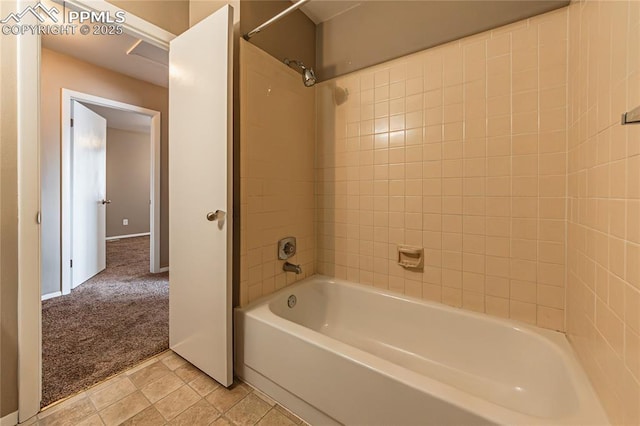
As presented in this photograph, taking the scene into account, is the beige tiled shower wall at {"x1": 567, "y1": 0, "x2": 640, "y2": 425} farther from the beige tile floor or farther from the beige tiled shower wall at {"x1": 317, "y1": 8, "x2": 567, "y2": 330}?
the beige tile floor

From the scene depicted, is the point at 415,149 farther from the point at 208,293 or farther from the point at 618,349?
the point at 208,293

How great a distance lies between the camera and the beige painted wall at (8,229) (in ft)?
3.48

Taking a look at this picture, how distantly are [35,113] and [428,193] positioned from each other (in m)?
1.99

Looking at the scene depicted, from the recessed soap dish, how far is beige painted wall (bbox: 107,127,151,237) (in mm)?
6057

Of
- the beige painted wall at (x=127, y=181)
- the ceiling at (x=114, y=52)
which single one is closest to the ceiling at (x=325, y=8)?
the ceiling at (x=114, y=52)

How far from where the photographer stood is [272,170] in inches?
63.2

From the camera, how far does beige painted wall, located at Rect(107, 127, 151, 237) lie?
5.19 metres

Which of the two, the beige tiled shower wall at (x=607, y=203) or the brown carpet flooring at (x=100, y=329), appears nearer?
the beige tiled shower wall at (x=607, y=203)

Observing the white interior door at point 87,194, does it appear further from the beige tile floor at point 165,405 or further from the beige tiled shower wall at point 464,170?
the beige tiled shower wall at point 464,170

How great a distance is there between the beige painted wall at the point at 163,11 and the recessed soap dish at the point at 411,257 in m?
2.04

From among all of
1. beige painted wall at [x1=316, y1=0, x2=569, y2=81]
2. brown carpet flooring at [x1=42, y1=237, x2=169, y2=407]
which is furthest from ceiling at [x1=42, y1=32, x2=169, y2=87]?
brown carpet flooring at [x1=42, y1=237, x2=169, y2=407]

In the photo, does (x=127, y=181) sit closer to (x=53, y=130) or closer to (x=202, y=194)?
(x=53, y=130)

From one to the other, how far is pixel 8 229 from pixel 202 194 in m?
0.77

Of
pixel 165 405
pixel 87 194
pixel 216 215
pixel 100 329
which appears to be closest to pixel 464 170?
pixel 216 215
